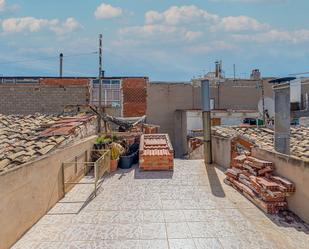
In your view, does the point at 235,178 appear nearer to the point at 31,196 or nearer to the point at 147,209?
the point at 147,209

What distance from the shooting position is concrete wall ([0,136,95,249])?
6.59 metres

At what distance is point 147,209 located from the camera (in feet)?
30.3

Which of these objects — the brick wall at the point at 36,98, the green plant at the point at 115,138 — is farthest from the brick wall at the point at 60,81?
the green plant at the point at 115,138

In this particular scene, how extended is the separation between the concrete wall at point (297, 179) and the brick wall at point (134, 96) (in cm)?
2277

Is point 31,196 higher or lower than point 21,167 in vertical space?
lower

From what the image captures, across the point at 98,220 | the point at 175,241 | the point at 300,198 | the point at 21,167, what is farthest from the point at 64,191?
the point at 300,198

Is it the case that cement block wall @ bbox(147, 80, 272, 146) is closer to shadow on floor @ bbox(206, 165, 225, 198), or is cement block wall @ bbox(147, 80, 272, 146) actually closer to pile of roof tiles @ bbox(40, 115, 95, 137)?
pile of roof tiles @ bbox(40, 115, 95, 137)

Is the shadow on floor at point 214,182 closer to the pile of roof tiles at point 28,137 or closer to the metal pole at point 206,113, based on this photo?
A: the metal pole at point 206,113

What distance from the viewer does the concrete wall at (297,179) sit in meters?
8.07

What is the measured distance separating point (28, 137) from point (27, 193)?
4.94 m

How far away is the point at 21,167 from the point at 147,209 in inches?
142

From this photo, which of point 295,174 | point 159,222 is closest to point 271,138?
point 295,174

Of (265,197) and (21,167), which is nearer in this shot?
(21,167)

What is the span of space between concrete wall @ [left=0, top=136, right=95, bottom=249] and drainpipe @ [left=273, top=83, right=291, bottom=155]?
6.81 metres
